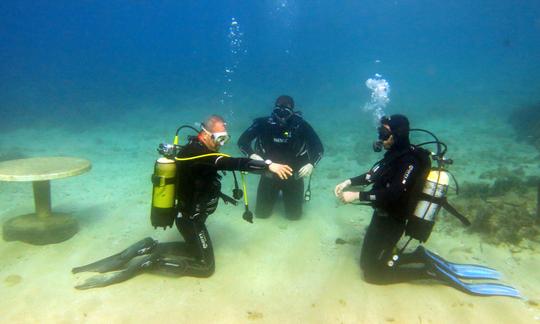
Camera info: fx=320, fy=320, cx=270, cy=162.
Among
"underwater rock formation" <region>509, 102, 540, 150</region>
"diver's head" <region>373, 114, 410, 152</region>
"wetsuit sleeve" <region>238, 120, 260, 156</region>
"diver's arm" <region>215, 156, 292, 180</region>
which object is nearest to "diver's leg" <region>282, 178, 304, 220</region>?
"wetsuit sleeve" <region>238, 120, 260, 156</region>

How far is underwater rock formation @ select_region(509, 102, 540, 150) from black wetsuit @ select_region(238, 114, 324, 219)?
13144 mm

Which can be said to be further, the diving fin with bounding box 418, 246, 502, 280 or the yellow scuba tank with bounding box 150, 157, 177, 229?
the diving fin with bounding box 418, 246, 502, 280

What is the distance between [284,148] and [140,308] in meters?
4.19

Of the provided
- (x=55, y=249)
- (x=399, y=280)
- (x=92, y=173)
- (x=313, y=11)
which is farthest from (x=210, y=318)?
(x=313, y=11)

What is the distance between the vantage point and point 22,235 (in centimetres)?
558

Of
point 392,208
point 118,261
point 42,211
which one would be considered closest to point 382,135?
point 392,208

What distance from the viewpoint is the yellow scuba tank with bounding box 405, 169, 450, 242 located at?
4.04 metres

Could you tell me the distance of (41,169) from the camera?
5.48m

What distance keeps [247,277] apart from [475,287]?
3.16m

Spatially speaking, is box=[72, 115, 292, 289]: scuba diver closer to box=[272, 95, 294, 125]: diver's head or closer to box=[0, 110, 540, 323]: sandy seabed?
box=[0, 110, 540, 323]: sandy seabed

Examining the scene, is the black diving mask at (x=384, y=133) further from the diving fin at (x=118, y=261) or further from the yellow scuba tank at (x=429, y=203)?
the diving fin at (x=118, y=261)

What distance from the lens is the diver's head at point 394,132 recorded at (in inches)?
171

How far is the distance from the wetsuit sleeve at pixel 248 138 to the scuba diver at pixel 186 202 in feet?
8.41

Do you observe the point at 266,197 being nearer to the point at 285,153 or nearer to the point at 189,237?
the point at 285,153
